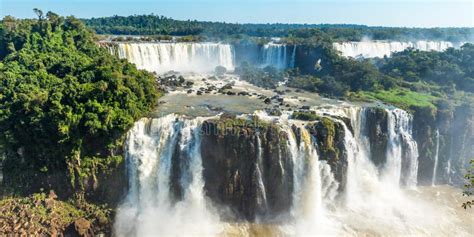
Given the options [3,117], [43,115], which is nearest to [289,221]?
[43,115]

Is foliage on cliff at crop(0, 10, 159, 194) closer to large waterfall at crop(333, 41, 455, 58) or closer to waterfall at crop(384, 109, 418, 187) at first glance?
waterfall at crop(384, 109, 418, 187)

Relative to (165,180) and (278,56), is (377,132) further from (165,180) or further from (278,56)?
(278,56)

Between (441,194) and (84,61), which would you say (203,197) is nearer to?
(84,61)

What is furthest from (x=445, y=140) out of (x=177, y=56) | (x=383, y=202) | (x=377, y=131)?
(x=177, y=56)

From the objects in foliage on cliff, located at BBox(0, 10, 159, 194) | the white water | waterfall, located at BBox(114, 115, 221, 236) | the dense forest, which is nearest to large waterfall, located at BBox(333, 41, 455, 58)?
the dense forest

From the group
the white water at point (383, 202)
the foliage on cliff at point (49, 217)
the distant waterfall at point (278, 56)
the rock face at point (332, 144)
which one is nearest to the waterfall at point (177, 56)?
the distant waterfall at point (278, 56)
